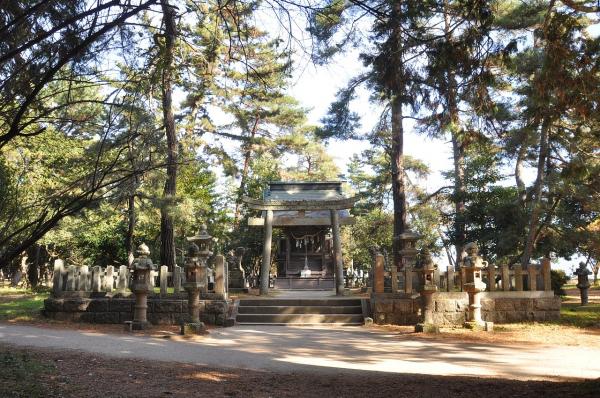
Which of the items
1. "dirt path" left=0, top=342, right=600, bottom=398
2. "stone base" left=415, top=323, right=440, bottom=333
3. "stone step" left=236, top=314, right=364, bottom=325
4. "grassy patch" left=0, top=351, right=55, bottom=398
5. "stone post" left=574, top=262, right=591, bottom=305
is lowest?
"stone step" left=236, top=314, right=364, bottom=325

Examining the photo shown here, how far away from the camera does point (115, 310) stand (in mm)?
12172

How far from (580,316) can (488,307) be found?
2449mm

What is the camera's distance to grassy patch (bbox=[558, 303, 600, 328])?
11331 millimetres

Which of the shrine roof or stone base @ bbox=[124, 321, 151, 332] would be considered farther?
the shrine roof

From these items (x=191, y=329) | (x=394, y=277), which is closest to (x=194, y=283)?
(x=191, y=329)

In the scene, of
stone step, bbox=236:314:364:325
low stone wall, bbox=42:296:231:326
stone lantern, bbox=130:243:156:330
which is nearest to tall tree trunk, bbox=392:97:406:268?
stone step, bbox=236:314:364:325

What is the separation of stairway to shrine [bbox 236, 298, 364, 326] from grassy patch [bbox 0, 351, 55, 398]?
664 cm

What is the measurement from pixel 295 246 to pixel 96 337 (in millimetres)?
15545

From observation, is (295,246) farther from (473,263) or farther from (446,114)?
(446,114)

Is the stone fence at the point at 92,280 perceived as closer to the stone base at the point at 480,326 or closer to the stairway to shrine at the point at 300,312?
the stairway to shrine at the point at 300,312

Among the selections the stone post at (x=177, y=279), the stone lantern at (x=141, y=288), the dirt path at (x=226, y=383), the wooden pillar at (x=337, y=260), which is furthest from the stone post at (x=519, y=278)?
the stone lantern at (x=141, y=288)

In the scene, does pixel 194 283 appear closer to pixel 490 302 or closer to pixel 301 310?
pixel 301 310

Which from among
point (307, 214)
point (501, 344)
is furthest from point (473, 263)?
point (307, 214)

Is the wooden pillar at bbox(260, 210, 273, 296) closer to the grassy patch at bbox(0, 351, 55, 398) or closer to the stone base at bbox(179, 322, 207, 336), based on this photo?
the stone base at bbox(179, 322, 207, 336)
